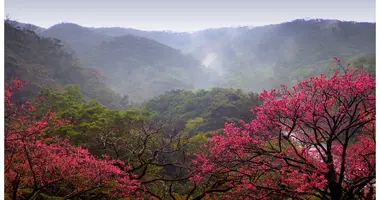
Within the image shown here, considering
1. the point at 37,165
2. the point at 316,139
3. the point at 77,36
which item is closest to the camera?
the point at 316,139

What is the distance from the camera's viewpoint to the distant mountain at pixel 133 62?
32812 mm

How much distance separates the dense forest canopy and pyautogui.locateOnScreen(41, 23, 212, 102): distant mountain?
0.55ft

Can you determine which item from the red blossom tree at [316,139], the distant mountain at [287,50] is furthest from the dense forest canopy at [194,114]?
the distant mountain at [287,50]

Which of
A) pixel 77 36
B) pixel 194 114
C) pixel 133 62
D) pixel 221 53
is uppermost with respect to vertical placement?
pixel 77 36

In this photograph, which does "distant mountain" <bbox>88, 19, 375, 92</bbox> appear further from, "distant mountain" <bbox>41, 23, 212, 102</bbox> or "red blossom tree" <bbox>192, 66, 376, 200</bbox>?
"red blossom tree" <bbox>192, 66, 376, 200</bbox>

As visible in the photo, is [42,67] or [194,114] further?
[42,67]

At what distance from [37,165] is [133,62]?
34.4 metres

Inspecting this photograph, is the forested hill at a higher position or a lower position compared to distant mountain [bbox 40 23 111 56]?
lower

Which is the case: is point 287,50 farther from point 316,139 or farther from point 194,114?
point 316,139

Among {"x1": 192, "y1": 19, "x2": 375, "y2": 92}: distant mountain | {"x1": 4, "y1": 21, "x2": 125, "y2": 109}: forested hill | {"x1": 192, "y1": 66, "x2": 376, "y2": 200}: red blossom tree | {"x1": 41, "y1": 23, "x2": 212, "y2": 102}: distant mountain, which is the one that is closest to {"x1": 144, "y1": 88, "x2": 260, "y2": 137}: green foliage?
{"x1": 4, "y1": 21, "x2": 125, "y2": 109}: forested hill

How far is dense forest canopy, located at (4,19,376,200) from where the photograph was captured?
10.4ft

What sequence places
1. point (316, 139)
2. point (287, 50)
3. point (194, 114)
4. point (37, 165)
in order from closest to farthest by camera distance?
point (316, 139) < point (37, 165) < point (194, 114) < point (287, 50)

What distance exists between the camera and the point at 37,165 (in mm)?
3652

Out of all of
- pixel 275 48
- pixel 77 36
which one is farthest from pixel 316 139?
pixel 77 36
